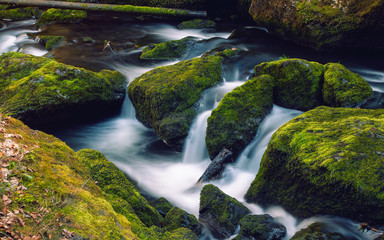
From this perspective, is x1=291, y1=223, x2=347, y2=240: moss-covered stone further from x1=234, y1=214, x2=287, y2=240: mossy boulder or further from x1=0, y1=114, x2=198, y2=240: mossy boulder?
x1=0, y1=114, x2=198, y2=240: mossy boulder

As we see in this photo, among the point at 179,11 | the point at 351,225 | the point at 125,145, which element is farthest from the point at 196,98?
the point at 179,11

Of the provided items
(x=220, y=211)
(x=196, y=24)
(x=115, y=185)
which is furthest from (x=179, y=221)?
(x=196, y=24)

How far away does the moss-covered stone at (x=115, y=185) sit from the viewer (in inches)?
190

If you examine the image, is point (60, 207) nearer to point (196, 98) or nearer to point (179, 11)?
point (196, 98)

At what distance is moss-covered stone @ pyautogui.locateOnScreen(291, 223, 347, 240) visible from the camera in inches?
184

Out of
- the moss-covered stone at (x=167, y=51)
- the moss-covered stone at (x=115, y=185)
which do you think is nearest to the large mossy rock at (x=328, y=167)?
the moss-covered stone at (x=115, y=185)

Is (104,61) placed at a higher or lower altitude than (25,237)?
lower

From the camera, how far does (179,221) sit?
17.2ft

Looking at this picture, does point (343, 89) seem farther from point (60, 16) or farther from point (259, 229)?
point (60, 16)

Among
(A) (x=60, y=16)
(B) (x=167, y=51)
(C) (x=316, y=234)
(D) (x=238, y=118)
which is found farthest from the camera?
(A) (x=60, y=16)

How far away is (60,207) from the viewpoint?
3084 mm

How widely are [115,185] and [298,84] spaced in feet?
18.3

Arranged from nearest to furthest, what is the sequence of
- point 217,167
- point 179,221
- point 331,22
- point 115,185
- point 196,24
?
point 115,185 < point 179,221 < point 217,167 < point 331,22 < point 196,24

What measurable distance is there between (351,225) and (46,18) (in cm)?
1733
